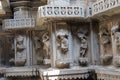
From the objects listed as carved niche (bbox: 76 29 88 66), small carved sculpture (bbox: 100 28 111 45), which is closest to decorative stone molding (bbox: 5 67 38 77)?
carved niche (bbox: 76 29 88 66)

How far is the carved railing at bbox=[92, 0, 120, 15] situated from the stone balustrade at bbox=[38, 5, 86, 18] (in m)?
0.29

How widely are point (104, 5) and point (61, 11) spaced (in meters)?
0.81

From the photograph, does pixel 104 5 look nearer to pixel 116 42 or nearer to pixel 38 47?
pixel 116 42

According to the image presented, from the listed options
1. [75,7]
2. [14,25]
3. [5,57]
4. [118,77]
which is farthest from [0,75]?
[118,77]

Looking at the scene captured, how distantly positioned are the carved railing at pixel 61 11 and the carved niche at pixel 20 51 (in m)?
Result: 1.44

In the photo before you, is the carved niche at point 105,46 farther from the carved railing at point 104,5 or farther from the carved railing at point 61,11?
the carved railing at point 61,11

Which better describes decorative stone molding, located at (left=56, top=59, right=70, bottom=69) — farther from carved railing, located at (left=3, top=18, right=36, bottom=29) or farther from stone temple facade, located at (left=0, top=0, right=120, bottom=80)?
carved railing, located at (left=3, top=18, right=36, bottom=29)

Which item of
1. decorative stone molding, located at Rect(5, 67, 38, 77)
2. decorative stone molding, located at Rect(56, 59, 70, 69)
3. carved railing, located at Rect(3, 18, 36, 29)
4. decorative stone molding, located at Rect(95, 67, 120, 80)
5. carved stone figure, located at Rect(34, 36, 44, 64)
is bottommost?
decorative stone molding, located at Rect(5, 67, 38, 77)

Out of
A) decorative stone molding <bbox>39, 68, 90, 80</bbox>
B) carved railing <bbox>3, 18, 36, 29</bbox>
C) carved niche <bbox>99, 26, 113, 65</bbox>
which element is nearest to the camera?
carved niche <bbox>99, 26, 113, 65</bbox>

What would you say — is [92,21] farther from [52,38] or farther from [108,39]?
[52,38]

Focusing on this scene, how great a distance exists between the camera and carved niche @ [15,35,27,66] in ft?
16.0

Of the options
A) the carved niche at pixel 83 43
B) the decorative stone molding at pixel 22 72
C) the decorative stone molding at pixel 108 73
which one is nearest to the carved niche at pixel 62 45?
the carved niche at pixel 83 43

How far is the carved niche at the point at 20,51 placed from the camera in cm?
489

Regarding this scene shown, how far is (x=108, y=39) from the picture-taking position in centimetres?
349
